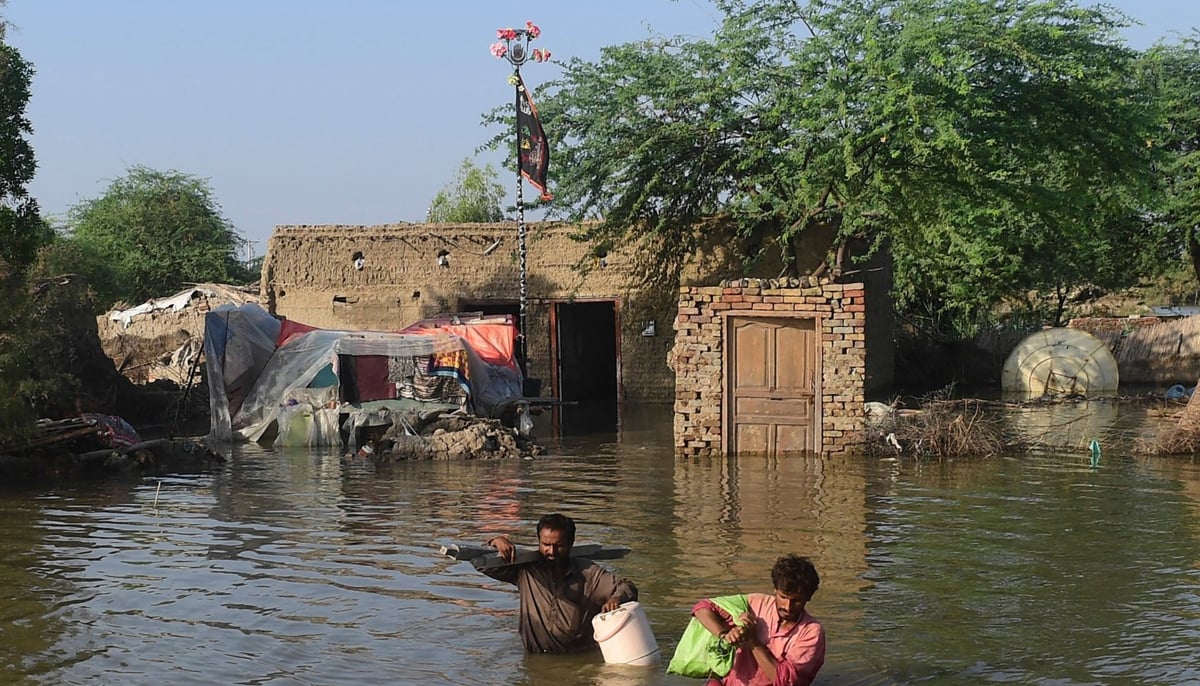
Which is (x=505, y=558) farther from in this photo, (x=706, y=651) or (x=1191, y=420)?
(x=1191, y=420)

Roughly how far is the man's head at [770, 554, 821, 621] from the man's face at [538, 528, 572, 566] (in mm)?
1562

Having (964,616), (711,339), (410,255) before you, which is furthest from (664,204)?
(964,616)

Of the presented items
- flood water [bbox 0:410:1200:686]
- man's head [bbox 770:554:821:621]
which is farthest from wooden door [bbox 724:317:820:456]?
man's head [bbox 770:554:821:621]

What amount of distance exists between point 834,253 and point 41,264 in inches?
516

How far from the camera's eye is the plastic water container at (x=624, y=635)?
6.84m

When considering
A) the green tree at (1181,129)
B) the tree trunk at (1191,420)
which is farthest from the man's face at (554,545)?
the green tree at (1181,129)

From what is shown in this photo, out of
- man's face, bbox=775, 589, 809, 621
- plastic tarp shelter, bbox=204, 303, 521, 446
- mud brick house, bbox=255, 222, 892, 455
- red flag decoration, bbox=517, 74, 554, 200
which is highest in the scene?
red flag decoration, bbox=517, 74, 554, 200

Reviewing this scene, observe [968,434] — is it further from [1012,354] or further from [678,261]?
[1012,354]

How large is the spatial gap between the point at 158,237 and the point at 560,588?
31913 millimetres

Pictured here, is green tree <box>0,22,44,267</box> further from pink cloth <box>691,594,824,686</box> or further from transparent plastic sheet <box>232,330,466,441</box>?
pink cloth <box>691,594,824,686</box>

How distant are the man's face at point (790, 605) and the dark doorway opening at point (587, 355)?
1983cm

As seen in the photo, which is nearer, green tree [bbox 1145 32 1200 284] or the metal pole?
the metal pole

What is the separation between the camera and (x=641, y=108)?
70.9 ft

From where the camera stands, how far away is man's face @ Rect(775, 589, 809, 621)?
222 inches
